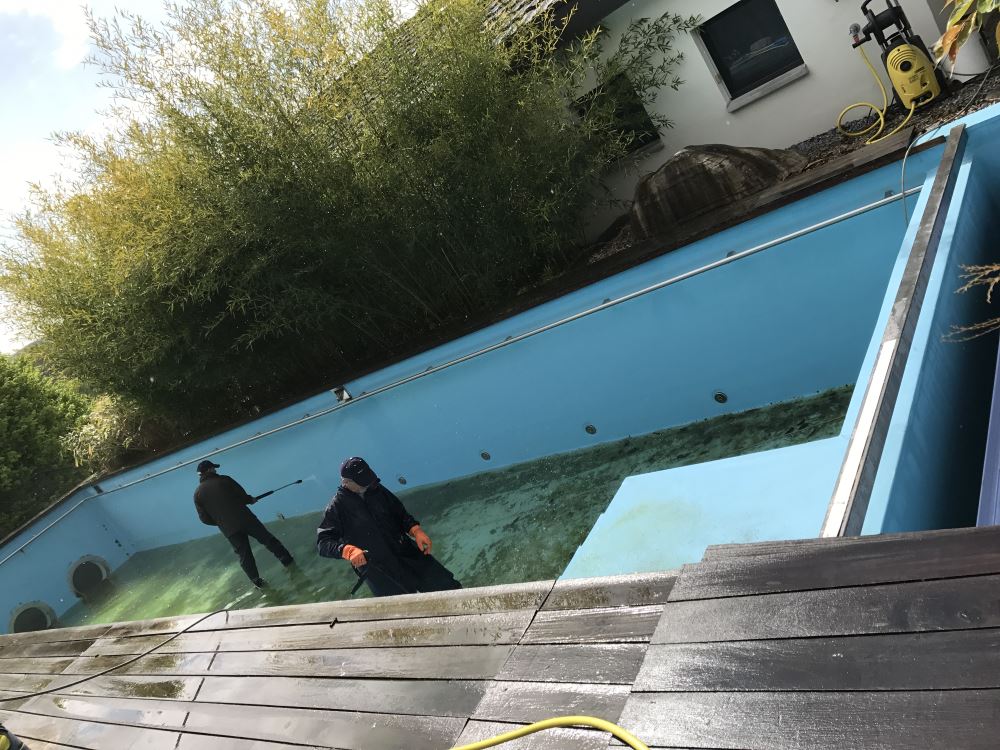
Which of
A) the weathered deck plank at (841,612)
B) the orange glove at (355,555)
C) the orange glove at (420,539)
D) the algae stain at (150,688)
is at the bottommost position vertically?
the orange glove at (420,539)

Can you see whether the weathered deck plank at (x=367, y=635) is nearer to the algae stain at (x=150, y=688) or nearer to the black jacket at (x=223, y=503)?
the algae stain at (x=150, y=688)

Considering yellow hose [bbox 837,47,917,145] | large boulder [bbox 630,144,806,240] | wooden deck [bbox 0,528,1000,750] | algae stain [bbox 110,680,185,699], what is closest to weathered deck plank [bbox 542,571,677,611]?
wooden deck [bbox 0,528,1000,750]

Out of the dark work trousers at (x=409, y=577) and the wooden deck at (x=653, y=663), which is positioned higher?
the wooden deck at (x=653, y=663)

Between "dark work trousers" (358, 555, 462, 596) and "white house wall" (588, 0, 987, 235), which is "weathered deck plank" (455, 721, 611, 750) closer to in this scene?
"dark work trousers" (358, 555, 462, 596)

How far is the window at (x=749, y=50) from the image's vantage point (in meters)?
6.36

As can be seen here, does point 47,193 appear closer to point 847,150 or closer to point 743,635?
point 847,150

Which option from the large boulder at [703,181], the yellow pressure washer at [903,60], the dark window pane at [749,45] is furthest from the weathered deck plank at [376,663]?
the dark window pane at [749,45]

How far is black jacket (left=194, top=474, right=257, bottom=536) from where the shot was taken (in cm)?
588

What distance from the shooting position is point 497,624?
2.07m

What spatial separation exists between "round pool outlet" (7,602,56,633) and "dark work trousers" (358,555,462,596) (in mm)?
6898

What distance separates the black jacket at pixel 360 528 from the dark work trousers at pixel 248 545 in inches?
94.4

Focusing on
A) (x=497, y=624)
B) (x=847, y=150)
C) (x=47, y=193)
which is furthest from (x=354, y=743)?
(x=47, y=193)

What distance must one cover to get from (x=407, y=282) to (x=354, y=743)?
5152 mm

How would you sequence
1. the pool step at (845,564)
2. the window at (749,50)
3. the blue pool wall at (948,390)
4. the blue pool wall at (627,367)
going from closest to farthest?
the pool step at (845,564)
the blue pool wall at (948,390)
the blue pool wall at (627,367)
the window at (749,50)
